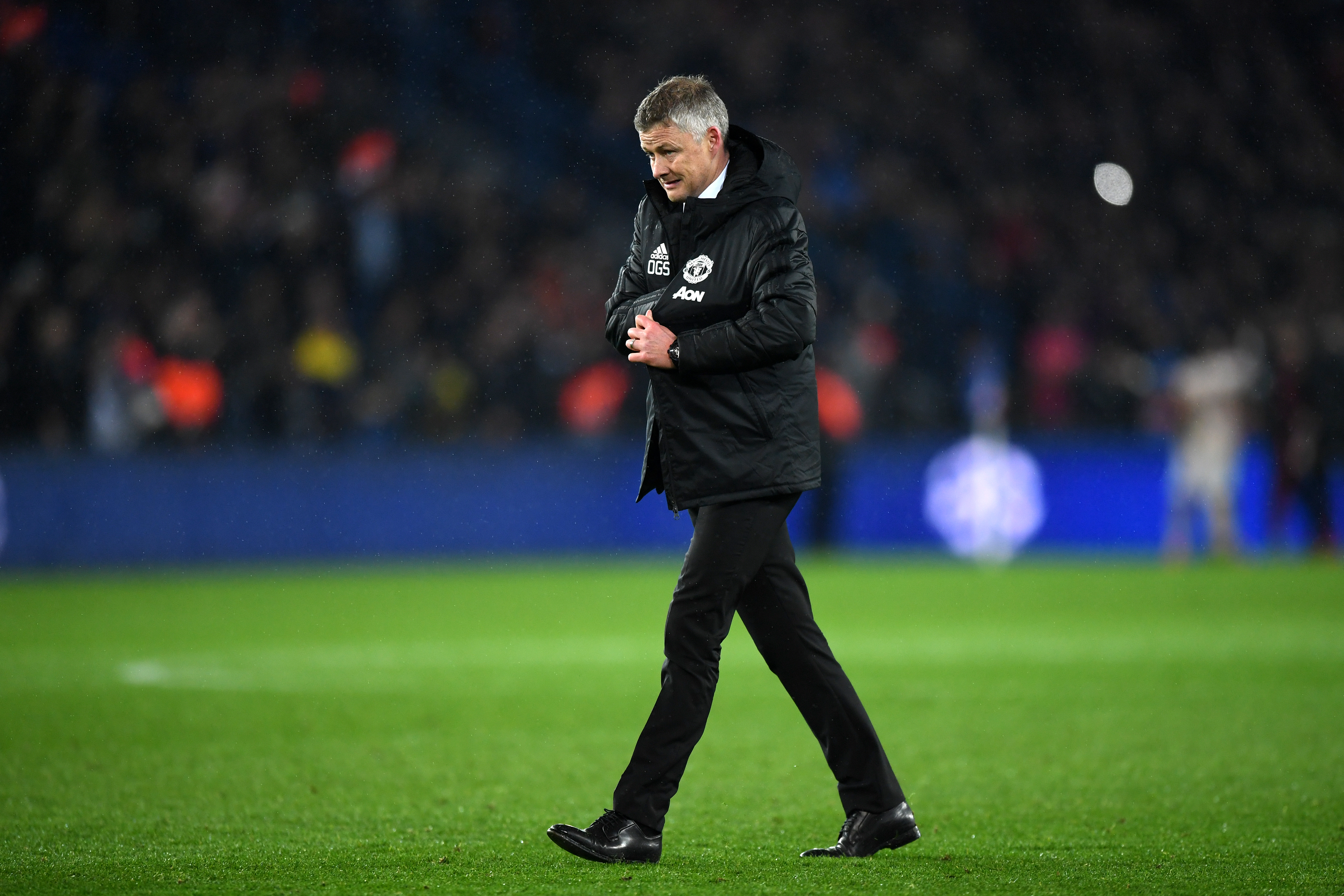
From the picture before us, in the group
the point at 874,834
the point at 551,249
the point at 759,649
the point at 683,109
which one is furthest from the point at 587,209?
the point at 874,834

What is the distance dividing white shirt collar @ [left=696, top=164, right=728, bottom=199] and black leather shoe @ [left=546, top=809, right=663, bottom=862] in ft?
5.47

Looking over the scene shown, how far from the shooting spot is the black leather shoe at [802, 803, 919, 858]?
15.1 ft

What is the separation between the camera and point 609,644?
1077 centimetres

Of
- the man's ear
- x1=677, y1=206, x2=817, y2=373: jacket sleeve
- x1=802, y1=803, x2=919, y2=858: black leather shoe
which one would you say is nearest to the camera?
x1=677, y1=206, x2=817, y2=373: jacket sleeve

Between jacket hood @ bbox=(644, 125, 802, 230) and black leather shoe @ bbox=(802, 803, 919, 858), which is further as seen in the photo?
black leather shoe @ bbox=(802, 803, 919, 858)

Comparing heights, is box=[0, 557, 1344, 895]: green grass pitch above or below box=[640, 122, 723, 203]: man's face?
below

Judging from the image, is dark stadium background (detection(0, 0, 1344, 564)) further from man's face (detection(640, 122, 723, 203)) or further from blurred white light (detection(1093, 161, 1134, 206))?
man's face (detection(640, 122, 723, 203))

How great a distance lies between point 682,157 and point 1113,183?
760 inches

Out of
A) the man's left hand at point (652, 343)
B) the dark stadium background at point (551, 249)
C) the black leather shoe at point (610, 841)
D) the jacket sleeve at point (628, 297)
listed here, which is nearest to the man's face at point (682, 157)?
the jacket sleeve at point (628, 297)

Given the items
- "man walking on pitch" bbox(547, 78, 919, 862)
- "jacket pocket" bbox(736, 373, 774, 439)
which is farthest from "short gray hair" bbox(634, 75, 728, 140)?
"jacket pocket" bbox(736, 373, 774, 439)

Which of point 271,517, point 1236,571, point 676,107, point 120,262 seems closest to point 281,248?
point 120,262

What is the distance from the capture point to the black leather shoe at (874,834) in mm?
4602

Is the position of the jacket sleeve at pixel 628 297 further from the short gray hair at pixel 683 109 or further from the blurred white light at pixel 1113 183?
the blurred white light at pixel 1113 183

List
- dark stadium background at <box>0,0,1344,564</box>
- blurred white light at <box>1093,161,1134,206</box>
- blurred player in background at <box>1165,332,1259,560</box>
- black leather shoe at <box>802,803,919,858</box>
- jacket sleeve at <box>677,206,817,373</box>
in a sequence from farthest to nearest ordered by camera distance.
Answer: blurred white light at <box>1093,161,1134,206</box>
blurred player in background at <box>1165,332,1259,560</box>
dark stadium background at <box>0,0,1344,564</box>
black leather shoe at <box>802,803,919,858</box>
jacket sleeve at <box>677,206,817,373</box>
